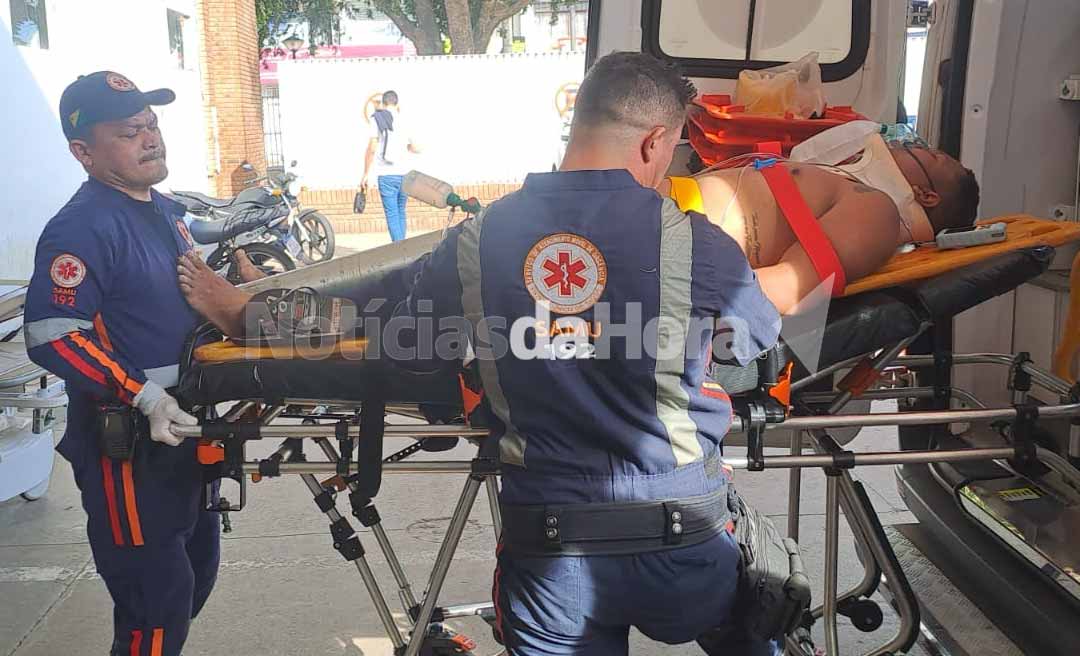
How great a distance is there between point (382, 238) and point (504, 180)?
2059 mm

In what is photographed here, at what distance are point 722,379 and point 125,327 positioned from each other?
1364 millimetres

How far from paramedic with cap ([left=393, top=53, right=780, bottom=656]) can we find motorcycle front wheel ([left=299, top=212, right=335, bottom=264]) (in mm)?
8607

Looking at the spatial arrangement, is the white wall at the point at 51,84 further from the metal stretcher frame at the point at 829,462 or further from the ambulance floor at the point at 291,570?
the metal stretcher frame at the point at 829,462

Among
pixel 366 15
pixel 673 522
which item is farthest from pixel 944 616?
pixel 366 15

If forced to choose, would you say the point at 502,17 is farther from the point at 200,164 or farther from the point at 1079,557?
the point at 1079,557

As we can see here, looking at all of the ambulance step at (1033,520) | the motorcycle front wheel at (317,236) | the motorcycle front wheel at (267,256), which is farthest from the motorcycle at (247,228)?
the ambulance step at (1033,520)

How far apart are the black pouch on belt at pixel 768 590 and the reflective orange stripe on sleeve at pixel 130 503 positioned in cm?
137

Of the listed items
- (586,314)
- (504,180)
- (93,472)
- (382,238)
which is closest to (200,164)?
(382,238)

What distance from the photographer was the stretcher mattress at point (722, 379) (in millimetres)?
1999

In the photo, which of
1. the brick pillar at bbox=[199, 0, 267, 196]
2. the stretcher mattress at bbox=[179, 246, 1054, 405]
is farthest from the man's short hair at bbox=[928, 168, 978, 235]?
the brick pillar at bbox=[199, 0, 267, 196]

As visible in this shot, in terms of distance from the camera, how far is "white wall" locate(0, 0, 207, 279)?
935 centimetres

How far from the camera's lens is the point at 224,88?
50.8ft

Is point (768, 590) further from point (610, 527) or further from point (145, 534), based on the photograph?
point (145, 534)

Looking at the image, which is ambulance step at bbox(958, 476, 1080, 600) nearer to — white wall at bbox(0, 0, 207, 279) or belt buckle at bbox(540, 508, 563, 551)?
belt buckle at bbox(540, 508, 563, 551)
